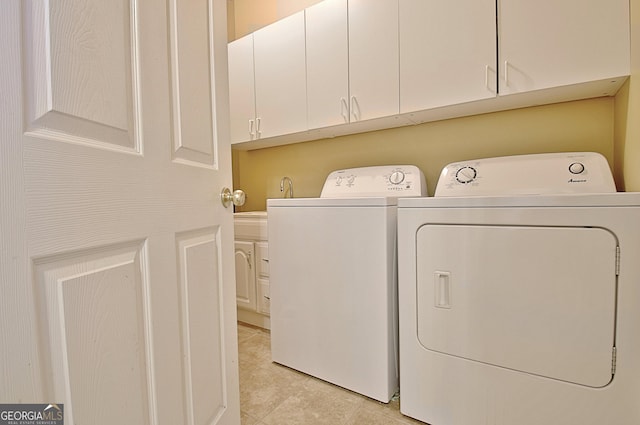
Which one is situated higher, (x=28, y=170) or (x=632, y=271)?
(x=28, y=170)

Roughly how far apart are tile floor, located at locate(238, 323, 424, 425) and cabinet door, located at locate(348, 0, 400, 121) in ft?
4.88

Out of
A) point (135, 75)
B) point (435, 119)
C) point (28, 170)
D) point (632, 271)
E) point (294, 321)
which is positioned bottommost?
point (294, 321)

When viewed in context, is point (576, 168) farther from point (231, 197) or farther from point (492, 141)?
point (231, 197)

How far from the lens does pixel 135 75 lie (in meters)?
0.61

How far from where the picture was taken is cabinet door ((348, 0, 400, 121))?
1.65m

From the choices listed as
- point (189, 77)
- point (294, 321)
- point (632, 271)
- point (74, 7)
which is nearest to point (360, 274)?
point (294, 321)

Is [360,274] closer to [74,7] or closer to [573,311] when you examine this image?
[573,311]

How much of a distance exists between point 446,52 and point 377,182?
30.6 inches

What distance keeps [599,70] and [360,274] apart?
50.8 inches

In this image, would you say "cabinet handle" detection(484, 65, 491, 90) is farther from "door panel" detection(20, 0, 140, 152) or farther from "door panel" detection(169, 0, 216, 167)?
"door panel" detection(20, 0, 140, 152)

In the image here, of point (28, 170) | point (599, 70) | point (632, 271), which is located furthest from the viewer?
point (599, 70)

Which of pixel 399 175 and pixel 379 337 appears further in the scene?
pixel 399 175

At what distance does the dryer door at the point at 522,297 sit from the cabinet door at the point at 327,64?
1.03 metres
